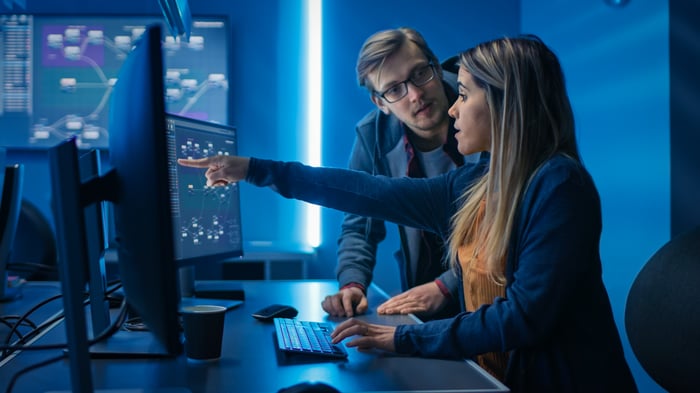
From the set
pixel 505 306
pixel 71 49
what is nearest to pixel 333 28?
pixel 71 49

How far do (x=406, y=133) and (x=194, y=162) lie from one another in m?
0.85

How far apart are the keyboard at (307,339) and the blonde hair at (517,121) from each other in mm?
379

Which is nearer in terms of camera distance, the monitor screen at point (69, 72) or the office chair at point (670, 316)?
the office chair at point (670, 316)

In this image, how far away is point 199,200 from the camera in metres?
1.50

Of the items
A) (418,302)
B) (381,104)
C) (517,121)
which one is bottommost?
(418,302)

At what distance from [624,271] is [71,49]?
10.3 feet

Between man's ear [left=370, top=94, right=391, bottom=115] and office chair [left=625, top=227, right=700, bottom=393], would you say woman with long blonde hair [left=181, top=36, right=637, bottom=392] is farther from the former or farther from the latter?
man's ear [left=370, top=94, right=391, bottom=115]

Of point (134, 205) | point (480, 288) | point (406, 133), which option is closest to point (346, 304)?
point (480, 288)

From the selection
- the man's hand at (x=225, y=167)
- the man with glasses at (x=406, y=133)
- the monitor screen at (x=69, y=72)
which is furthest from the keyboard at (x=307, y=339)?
the monitor screen at (x=69, y=72)

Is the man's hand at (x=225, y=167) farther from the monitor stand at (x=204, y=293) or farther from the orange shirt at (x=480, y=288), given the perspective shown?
the orange shirt at (x=480, y=288)

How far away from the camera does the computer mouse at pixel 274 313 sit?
1.43 metres

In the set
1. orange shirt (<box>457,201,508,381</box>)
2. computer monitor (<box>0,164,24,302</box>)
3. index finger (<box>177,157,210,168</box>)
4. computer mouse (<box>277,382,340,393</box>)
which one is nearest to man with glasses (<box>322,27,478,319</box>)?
orange shirt (<box>457,201,508,381</box>)

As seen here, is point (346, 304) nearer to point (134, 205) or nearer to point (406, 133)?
point (406, 133)

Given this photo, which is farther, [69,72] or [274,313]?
[69,72]
